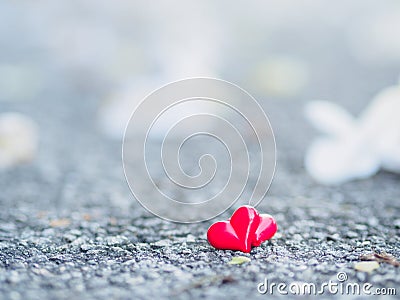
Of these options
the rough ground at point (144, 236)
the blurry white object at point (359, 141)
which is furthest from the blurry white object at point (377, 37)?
the blurry white object at point (359, 141)

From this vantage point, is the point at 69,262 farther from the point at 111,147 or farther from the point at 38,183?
the point at 111,147

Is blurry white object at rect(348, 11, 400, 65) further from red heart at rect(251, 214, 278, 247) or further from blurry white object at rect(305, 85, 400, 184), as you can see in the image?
red heart at rect(251, 214, 278, 247)

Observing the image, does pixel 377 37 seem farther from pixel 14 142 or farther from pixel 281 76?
pixel 14 142

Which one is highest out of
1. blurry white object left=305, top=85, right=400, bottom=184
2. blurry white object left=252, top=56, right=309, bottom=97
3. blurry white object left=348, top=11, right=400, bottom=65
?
blurry white object left=348, top=11, right=400, bottom=65

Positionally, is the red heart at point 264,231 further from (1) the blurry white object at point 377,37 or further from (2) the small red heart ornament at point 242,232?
(1) the blurry white object at point 377,37

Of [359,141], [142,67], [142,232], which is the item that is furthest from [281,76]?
[142,232]

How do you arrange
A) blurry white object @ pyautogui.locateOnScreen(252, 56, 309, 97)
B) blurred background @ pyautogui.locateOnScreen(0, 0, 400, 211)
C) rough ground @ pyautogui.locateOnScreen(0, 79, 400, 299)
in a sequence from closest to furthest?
1. rough ground @ pyautogui.locateOnScreen(0, 79, 400, 299)
2. blurred background @ pyautogui.locateOnScreen(0, 0, 400, 211)
3. blurry white object @ pyautogui.locateOnScreen(252, 56, 309, 97)

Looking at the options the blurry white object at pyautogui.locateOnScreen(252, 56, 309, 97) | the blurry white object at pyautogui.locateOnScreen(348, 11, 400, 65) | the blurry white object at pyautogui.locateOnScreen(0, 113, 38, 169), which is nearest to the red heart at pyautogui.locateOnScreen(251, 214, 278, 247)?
the blurry white object at pyautogui.locateOnScreen(0, 113, 38, 169)
